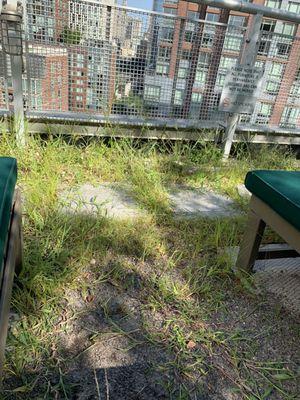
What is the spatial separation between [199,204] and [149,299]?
144 centimetres

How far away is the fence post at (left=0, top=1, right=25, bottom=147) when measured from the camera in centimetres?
301

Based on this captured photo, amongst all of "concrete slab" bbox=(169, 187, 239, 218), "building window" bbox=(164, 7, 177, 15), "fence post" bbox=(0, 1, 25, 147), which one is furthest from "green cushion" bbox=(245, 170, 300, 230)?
"building window" bbox=(164, 7, 177, 15)

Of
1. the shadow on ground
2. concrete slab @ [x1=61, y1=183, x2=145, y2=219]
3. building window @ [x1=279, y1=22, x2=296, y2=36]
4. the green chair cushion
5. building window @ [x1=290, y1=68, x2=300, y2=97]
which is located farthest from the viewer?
building window @ [x1=290, y1=68, x2=300, y2=97]

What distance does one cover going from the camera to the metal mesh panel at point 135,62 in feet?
11.1

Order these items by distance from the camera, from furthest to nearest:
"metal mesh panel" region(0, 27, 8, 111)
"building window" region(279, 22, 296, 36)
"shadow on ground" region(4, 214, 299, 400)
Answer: "building window" region(279, 22, 296, 36) → "metal mesh panel" region(0, 27, 8, 111) → "shadow on ground" region(4, 214, 299, 400)

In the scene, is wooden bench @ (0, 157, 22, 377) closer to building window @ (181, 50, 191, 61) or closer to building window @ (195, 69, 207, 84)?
building window @ (181, 50, 191, 61)

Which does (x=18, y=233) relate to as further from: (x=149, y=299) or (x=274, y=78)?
(x=274, y=78)

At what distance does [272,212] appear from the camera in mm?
1882

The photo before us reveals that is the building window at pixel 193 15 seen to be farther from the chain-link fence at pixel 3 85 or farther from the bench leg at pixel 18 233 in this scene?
the bench leg at pixel 18 233

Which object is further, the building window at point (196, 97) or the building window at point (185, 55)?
the building window at point (196, 97)

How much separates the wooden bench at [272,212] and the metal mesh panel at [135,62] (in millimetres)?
2226

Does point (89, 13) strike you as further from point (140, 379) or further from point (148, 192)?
point (140, 379)

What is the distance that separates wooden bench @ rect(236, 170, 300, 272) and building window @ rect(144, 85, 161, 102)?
218 cm

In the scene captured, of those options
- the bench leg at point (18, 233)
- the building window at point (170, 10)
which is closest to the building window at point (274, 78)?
the building window at point (170, 10)
